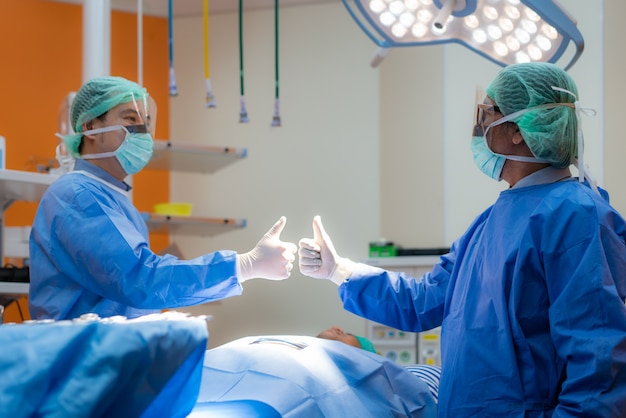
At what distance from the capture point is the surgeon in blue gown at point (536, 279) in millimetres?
1958

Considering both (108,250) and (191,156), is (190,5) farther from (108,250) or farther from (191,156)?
(108,250)

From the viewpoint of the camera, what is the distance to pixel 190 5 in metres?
5.64

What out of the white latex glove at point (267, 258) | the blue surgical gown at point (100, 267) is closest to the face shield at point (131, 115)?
the blue surgical gown at point (100, 267)

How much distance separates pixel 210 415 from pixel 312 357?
0.64m

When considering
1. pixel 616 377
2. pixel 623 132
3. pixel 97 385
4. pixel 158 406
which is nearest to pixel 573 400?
pixel 616 377

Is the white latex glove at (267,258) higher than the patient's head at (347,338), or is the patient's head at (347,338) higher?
the white latex glove at (267,258)

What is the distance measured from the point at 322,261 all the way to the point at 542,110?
0.95m

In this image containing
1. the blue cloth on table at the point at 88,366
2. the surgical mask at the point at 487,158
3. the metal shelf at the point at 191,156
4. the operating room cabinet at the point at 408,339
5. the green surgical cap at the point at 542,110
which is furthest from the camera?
the metal shelf at the point at 191,156

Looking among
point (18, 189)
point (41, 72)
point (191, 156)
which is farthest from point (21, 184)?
point (41, 72)

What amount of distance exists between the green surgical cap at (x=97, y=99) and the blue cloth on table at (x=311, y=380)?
3.01ft

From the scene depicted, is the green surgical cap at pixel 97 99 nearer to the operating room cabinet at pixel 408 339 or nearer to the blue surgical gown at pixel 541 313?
the blue surgical gown at pixel 541 313

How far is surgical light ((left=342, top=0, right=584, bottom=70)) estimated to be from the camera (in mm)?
2594

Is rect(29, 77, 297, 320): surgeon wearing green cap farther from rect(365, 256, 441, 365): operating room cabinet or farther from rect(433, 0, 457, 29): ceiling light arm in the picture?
rect(365, 256, 441, 365): operating room cabinet

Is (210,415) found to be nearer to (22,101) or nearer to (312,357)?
(312,357)
